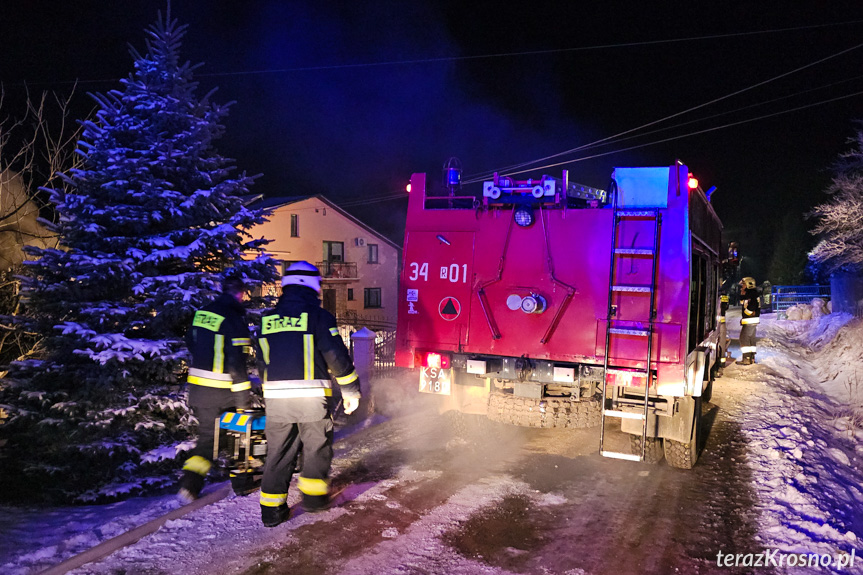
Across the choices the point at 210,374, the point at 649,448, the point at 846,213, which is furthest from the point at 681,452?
the point at 846,213

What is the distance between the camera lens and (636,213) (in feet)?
18.0

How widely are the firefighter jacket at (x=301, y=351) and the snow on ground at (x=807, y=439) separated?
141 inches

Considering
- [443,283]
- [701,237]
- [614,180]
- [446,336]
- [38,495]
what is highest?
[614,180]

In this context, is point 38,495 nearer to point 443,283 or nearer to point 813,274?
point 443,283

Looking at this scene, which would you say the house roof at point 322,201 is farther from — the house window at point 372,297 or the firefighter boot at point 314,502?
the firefighter boot at point 314,502

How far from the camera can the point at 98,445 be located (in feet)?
19.0

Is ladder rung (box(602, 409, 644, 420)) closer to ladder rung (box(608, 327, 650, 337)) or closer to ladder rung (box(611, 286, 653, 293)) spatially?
ladder rung (box(608, 327, 650, 337))

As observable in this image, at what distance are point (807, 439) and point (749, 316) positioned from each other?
570cm

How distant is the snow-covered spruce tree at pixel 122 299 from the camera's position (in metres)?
5.92

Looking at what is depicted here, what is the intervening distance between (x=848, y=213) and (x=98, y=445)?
20.5 meters

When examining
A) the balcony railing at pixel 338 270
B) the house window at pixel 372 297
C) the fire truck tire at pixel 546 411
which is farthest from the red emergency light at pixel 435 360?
the house window at pixel 372 297

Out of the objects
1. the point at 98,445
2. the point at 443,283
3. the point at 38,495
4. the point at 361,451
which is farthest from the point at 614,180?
the point at 38,495

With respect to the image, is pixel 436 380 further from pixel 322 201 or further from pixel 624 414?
pixel 322 201

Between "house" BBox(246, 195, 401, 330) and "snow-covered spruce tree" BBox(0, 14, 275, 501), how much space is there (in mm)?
21039
